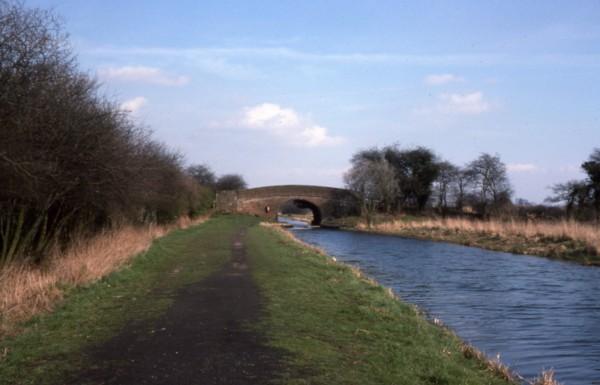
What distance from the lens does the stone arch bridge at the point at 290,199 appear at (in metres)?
89.5

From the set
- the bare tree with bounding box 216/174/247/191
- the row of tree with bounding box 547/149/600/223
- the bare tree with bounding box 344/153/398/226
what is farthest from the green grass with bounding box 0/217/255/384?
the bare tree with bounding box 216/174/247/191

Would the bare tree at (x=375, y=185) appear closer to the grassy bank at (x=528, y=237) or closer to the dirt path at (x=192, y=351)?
the grassy bank at (x=528, y=237)

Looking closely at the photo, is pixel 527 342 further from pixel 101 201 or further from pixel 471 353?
pixel 101 201

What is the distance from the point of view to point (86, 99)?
17.4 meters

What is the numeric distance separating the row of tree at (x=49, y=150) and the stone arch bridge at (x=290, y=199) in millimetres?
66372

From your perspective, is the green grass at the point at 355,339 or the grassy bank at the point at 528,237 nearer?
the green grass at the point at 355,339

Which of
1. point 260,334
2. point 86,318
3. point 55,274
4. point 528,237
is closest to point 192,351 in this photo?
point 260,334

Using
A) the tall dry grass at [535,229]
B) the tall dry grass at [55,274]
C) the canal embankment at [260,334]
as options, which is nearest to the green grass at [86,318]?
the canal embankment at [260,334]

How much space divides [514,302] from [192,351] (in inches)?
494

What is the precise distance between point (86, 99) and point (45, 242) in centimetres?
406

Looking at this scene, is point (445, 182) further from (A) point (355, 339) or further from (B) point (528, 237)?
(A) point (355, 339)

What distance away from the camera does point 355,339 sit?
31.2ft

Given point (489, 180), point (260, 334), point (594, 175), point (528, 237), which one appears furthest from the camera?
point (489, 180)

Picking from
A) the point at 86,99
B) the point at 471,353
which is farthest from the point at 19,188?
the point at 471,353
